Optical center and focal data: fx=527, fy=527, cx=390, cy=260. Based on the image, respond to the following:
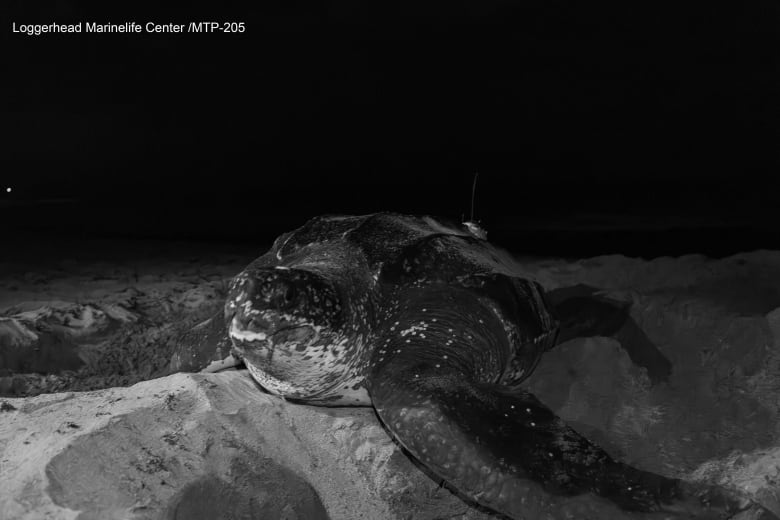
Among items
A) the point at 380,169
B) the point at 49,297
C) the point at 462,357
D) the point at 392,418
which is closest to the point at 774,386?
the point at 462,357

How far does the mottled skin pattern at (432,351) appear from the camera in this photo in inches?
54.7

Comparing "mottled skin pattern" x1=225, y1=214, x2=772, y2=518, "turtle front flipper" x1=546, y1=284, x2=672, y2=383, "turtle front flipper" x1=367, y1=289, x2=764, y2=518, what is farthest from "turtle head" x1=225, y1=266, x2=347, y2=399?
"turtle front flipper" x1=546, y1=284, x2=672, y2=383

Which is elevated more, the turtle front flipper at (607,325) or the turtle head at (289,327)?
the turtle head at (289,327)

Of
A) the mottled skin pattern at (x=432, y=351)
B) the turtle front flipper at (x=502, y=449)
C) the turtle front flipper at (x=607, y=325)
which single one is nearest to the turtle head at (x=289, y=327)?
the mottled skin pattern at (x=432, y=351)

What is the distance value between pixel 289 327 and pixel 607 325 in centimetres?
183

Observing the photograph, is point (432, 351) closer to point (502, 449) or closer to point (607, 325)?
point (502, 449)

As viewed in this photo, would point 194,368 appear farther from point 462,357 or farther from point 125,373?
point 462,357

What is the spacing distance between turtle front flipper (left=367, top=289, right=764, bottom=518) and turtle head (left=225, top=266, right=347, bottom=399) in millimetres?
202

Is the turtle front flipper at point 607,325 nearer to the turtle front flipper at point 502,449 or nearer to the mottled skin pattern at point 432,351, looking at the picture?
the mottled skin pattern at point 432,351

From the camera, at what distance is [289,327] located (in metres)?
1.68

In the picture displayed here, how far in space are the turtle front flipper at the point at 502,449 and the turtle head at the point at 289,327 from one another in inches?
7.9

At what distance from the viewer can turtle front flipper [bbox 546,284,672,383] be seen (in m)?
2.43

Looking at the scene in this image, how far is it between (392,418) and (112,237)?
6130 mm

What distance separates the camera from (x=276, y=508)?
1.47m
